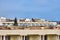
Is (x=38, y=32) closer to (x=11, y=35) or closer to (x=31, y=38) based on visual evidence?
(x=31, y=38)

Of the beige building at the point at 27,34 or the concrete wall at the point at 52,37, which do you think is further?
the concrete wall at the point at 52,37

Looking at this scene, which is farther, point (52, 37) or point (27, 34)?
point (52, 37)

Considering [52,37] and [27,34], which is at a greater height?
[27,34]

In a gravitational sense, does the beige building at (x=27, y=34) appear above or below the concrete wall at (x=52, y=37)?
above

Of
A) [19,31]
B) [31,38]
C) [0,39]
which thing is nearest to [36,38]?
[31,38]

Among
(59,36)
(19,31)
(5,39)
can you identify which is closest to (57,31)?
(59,36)

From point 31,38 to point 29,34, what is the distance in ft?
1.53

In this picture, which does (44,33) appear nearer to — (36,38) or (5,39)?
(36,38)

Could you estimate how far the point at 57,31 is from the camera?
19.2 meters

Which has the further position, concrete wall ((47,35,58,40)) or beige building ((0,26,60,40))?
concrete wall ((47,35,58,40))

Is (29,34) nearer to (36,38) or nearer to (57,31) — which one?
(36,38)

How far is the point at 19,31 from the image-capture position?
746 inches

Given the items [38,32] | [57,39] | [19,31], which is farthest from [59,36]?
[19,31]

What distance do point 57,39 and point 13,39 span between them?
3.76 meters
